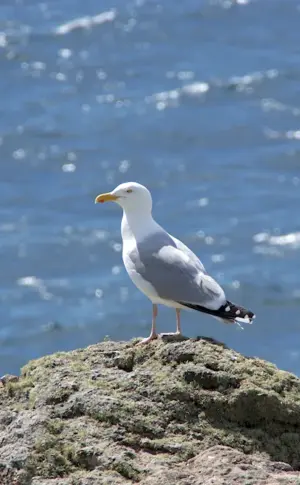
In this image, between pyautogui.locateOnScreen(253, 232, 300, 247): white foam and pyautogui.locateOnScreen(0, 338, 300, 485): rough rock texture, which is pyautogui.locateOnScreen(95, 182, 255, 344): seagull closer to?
pyautogui.locateOnScreen(0, 338, 300, 485): rough rock texture

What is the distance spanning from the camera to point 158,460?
20.7 ft

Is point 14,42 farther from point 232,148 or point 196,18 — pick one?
point 232,148

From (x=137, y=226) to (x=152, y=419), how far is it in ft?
8.63

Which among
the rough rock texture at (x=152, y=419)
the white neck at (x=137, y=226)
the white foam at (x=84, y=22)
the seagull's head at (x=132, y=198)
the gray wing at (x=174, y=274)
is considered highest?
the white foam at (x=84, y=22)

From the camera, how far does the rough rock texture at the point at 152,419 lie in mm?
6180

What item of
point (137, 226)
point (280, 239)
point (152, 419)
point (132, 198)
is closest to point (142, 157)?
point (280, 239)

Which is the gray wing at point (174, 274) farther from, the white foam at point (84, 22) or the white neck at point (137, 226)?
the white foam at point (84, 22)

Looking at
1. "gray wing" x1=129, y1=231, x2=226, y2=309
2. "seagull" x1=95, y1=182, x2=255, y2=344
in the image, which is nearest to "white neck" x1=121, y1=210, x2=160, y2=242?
"seagull" x1=95, y1=182, x2=255, y2=344

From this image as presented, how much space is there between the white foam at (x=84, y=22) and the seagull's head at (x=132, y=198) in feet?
71.0

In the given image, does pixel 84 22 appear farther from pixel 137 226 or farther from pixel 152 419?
pixel 152 419

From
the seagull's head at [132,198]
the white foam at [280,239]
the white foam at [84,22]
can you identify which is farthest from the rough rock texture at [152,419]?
the white foam at [84,22]

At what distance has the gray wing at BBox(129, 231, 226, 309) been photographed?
27.4 ft

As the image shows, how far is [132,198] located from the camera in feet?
30.6

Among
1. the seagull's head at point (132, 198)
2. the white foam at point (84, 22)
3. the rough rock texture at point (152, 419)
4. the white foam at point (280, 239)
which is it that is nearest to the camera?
the rough rock texture at point (152, 419)
